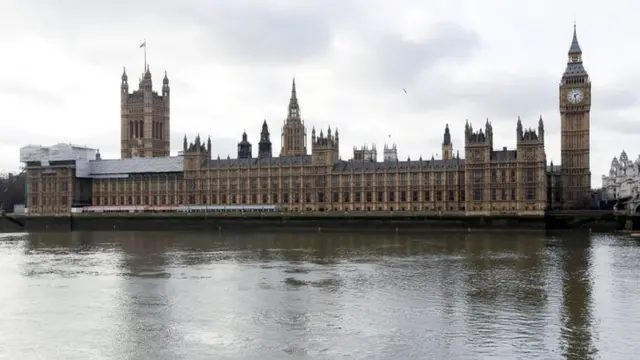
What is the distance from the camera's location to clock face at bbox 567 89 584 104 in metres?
120

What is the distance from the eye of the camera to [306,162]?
126 m

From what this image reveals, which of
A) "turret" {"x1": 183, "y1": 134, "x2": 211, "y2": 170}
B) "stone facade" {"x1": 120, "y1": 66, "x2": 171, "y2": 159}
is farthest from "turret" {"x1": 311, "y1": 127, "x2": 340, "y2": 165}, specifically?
"stone facade" {"x1": 120, "y1": 66, "x2": 171, "y2": 159}

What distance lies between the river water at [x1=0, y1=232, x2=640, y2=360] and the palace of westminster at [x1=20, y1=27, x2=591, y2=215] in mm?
53323

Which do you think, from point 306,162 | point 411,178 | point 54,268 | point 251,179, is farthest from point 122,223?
point 54,268

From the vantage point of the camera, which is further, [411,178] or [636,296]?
[411,178]

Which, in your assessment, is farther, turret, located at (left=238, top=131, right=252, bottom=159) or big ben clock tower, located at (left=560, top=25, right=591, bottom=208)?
turret, located at (left=238, top=131, right=252, bottom=159)

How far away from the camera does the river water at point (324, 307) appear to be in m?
23.7

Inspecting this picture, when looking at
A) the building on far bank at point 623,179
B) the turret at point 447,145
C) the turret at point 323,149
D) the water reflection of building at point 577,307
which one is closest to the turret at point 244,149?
the turret at point 323,149

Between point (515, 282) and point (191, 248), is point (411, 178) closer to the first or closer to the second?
point (191, 248)

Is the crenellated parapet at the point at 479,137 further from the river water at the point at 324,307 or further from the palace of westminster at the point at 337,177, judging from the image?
the river water at the point at 324,307

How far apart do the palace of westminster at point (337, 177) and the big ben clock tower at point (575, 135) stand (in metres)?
0.17

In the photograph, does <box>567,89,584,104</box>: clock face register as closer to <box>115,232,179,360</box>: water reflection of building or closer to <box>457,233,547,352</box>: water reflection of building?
<box>457,233,547,352</box>: water reflection of building

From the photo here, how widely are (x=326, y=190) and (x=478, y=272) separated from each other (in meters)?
79.6

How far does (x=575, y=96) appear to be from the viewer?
120 m
